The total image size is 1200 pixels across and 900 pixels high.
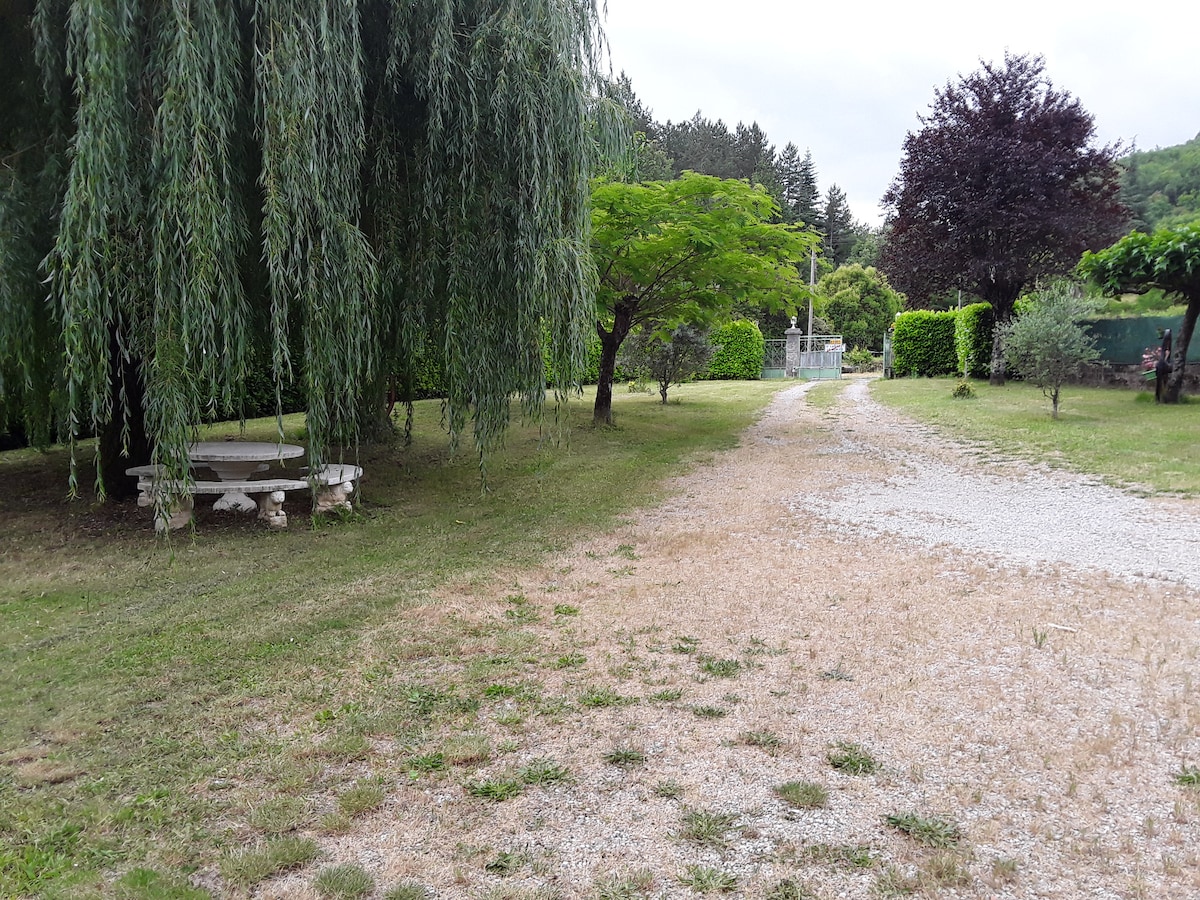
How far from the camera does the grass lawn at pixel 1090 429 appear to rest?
8.02m

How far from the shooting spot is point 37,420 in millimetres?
6887

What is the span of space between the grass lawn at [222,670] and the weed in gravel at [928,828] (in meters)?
1.51

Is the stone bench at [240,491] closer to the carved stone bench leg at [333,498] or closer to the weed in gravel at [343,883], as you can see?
the carved stone bench leg at [333,498]

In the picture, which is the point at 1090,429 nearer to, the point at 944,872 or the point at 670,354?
the point at 670,354

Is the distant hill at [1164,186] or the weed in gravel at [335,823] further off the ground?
the distant hill at [1164,186]

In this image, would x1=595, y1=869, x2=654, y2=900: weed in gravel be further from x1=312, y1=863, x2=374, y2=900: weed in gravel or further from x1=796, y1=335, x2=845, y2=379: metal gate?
x1=796, y1=335, x2=845, y2=379: metal gate

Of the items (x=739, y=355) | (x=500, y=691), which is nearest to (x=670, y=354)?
(x=739, y=355)

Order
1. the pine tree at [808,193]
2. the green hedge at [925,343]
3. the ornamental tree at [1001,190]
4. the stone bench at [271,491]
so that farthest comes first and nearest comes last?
the pine tree at [808,193] < the green hedge at [925,343] < the ornamental tree at [1001,190] < the stone bench at [271,491]

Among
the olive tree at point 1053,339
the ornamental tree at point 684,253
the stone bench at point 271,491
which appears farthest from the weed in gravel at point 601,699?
the olive tree at point 1053,339

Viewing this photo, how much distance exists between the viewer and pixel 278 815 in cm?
232

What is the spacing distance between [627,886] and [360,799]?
99 cm

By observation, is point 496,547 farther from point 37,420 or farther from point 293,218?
point 37,420

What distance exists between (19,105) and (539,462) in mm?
6529

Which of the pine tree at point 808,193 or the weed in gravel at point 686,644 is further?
the pine tree at point 808,193
